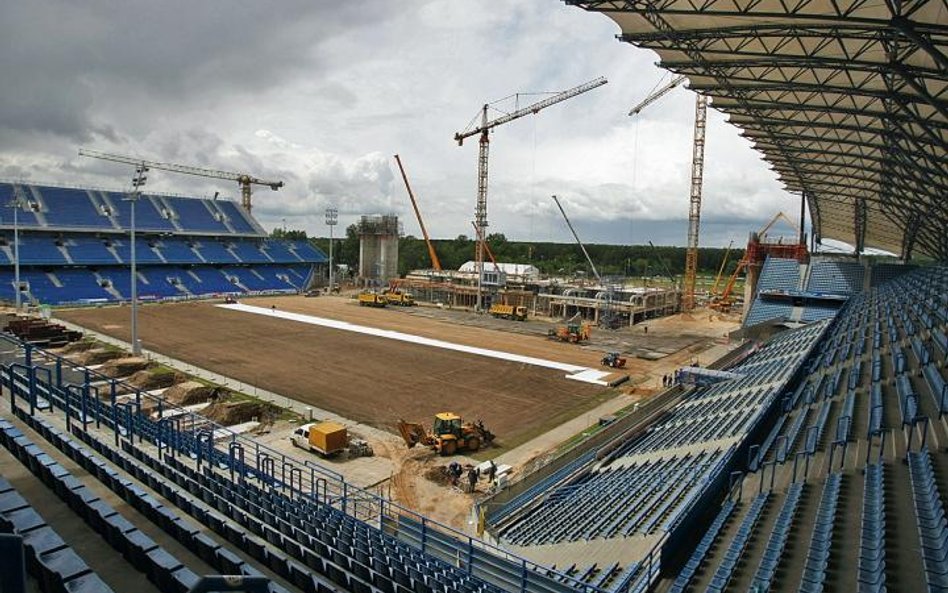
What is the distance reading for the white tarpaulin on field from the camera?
35.8 m

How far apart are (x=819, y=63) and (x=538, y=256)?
16988cm

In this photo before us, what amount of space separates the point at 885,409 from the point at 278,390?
84.1ft

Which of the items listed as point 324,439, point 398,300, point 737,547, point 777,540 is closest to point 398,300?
point 398,300

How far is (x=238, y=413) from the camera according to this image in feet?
79.2

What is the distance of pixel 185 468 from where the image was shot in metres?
12.1

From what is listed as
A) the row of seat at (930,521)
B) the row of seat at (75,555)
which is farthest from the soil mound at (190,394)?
the row of seat at (930,521)

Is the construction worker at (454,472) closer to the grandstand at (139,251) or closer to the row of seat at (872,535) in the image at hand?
the row of seat at (872,535)

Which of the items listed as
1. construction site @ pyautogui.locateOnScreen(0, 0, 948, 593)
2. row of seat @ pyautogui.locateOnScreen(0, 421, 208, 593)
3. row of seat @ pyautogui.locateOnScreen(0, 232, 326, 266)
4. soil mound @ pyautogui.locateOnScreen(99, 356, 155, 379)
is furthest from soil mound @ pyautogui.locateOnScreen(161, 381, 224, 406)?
row of seat @ pyautogui.locateOnScreen(0, 232, 326, 266)

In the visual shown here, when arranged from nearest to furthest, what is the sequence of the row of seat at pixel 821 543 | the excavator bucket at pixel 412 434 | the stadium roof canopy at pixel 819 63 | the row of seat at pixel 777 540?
the row of seat at pixel 821 543, the row of seat at pixel 777 540, the stadium roof canopy at pixel 819 63, the excavator bucket at pixel 412 434

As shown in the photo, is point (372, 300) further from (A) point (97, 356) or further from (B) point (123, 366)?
(B) point (123, 366)

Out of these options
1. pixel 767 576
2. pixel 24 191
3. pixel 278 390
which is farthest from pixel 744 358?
pixel 24 191

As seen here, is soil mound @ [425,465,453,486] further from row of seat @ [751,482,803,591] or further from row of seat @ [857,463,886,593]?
row of seat @ [857,463,886,593]

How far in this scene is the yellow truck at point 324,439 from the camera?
20300 millimetres

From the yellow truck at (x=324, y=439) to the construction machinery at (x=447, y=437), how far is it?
2415 millimetres
